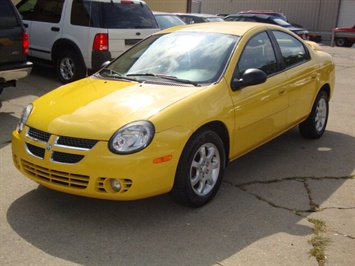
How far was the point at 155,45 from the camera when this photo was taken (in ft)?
17.2

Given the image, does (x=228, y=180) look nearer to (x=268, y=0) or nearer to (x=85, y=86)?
(x=85, y=86)

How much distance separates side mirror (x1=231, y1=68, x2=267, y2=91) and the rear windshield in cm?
471

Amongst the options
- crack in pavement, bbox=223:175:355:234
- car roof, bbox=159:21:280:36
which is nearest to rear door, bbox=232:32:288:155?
car roof, bbox=159:21:280:36

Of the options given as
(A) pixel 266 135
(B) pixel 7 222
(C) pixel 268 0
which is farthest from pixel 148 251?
(C) pixel 268 0

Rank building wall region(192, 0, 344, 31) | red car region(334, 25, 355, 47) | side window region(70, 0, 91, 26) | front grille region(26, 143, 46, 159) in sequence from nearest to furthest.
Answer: front grille region(26, 143, 46, 159), side window region(70, 0, 91, 26), red car region(334, 25, 355, 47), building wall region(192, 0, 344, 31)

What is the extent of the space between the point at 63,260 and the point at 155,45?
107 inches

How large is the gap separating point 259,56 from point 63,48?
212 inches

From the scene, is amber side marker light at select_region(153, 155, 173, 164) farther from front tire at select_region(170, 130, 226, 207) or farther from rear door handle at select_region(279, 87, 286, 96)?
rear door handle at select_region(279, 87, 286, 96)

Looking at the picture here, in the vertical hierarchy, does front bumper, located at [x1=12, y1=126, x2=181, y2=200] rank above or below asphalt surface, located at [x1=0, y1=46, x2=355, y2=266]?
above

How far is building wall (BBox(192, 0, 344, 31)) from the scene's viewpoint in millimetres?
32750

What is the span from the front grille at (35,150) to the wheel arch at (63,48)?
202 inches

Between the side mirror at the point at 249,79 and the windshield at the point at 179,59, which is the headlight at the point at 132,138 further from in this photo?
the side mirror at the point at 249,79

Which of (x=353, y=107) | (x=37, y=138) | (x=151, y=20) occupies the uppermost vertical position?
(x=151, y=20)

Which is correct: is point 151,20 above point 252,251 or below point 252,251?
above
